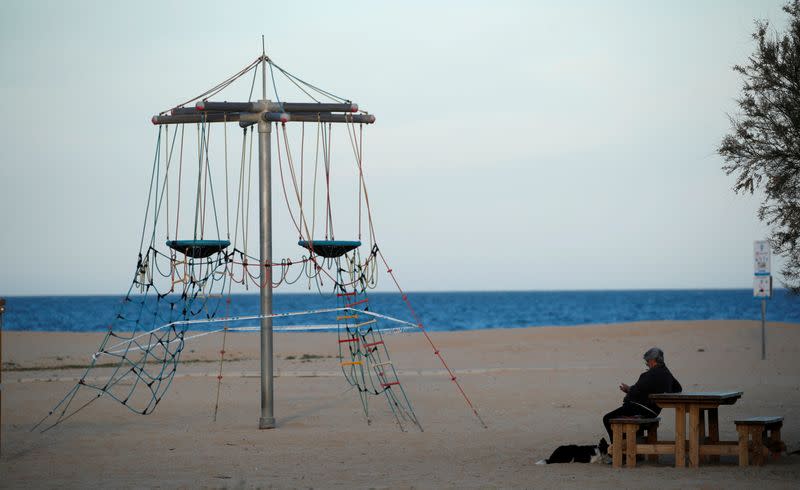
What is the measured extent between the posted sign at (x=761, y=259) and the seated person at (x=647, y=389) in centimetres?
1147

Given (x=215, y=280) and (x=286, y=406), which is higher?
(x=215, y=280)

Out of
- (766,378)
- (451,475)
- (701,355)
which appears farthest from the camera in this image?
(701,355)

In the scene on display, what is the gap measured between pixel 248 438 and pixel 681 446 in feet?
17.7

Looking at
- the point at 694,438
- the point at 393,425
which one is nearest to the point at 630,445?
the point at 694,438

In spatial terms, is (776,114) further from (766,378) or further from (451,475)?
(766,378)

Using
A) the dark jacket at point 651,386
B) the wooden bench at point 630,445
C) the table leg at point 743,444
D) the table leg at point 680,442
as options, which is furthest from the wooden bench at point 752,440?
the dark jacket at point 651,386

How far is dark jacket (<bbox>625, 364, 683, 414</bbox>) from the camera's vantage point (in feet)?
33.4

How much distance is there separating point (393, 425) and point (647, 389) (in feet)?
14.4

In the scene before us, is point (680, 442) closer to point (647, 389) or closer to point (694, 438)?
point (694, 438)

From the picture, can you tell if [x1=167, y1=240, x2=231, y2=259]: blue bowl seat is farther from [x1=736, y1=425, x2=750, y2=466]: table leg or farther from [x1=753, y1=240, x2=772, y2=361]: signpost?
[x1=753, y1=240, x2=772, y2=361]: signpost

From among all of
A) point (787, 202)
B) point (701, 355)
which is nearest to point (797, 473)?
point (787, 202)

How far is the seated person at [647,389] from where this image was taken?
1019 centimetres

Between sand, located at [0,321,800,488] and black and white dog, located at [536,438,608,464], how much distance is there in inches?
11.1

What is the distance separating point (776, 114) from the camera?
10664mm
